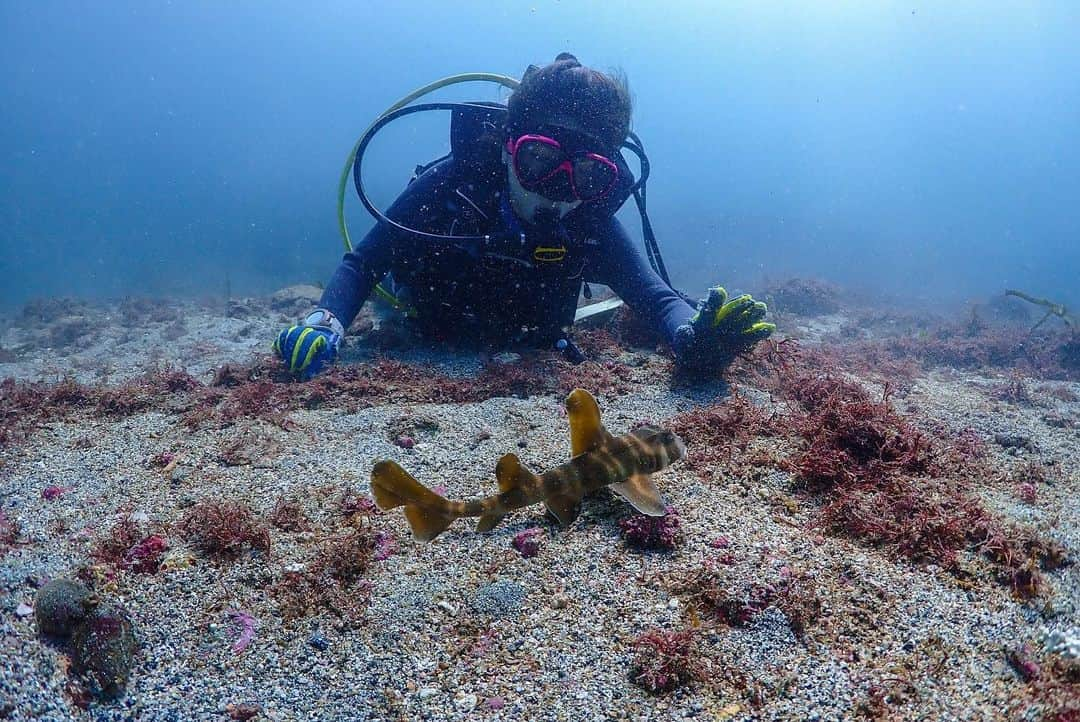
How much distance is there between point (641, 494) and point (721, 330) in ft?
9.18

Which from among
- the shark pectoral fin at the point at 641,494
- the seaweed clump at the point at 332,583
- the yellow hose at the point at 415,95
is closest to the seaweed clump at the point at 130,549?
the seaweed clump at the point at 332,583

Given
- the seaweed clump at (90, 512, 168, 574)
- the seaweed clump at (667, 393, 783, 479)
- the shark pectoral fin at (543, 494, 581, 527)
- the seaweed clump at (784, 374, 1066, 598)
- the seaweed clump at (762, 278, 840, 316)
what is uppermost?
the seaweed clump at (784, 374, 1066, 598)

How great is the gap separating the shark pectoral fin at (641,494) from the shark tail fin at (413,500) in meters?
0.96

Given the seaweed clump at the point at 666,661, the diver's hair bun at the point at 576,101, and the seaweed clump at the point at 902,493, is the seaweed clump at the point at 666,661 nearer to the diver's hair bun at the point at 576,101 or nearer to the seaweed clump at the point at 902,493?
the seaweed clump at the point at 902,493

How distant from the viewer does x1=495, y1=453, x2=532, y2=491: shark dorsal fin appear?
302 centimetres

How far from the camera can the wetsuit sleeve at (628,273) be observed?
23.0 ft

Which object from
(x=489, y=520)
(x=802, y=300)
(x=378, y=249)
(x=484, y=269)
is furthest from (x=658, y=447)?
(x=802, y=300)

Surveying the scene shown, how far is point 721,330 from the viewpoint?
540 cm

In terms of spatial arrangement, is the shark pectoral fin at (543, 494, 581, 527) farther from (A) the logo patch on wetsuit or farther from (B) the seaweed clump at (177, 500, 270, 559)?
(A) the logo patch on wetsuit

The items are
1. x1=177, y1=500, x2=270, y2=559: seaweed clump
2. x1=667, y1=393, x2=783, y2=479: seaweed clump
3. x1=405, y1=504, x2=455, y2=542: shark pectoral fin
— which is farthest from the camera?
x1=667, y1=393, x2=783, y2=479: seaweed clump

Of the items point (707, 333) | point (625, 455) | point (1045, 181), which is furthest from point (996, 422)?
point (1045, 181)

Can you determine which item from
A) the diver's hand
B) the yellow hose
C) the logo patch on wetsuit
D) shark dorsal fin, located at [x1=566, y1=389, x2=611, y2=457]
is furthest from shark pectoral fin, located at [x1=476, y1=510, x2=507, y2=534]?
the yellow hose

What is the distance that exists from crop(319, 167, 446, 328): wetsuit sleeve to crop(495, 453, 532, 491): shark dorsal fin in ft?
15.4

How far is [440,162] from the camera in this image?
24.9ft
